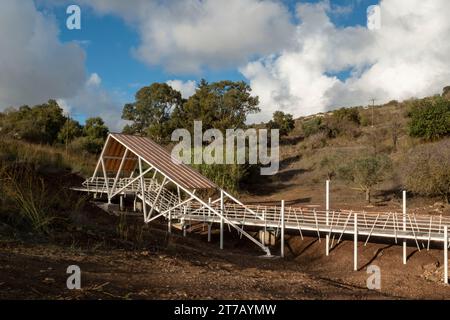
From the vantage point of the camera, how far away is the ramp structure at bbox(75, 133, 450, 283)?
51.8ft

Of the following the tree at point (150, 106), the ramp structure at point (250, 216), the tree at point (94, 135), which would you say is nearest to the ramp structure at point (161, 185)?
the ramp structure at point (250, 216)

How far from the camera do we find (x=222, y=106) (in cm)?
5491

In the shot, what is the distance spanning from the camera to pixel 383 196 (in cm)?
3014

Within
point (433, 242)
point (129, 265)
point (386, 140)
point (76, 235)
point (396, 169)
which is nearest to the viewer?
point (129, 265)

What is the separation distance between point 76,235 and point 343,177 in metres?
22.4

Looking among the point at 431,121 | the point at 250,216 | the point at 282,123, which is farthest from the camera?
the point at 282,123

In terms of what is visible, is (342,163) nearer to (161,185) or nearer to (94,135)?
(161,185)

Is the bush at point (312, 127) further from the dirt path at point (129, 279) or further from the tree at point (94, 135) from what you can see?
the dirt path at point (129, 279)

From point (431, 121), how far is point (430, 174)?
1692 cm

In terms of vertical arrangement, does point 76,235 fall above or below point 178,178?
below

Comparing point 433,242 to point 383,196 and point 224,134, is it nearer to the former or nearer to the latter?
point 383,196

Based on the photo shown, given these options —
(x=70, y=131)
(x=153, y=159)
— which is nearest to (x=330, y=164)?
(x=153, y=159)

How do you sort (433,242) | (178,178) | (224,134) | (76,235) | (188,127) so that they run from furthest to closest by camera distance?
(188,127) < (224,134) < (178,178) < (433,242) < (76,235)
